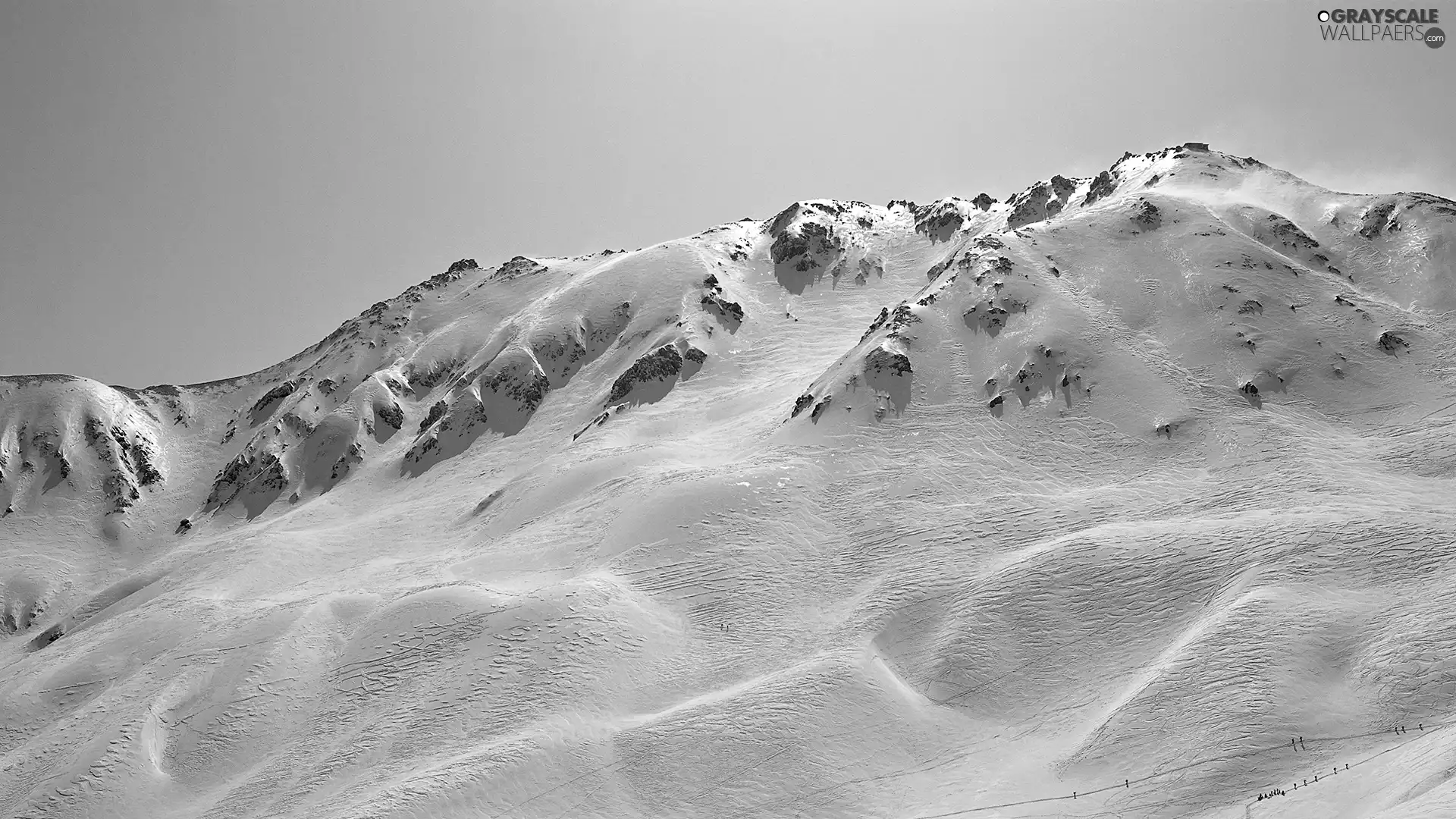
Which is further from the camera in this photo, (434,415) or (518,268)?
(518,268)

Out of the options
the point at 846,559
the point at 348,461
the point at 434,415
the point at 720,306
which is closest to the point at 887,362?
the point at 846,559

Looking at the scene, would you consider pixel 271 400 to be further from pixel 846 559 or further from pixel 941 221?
pixel 846 559

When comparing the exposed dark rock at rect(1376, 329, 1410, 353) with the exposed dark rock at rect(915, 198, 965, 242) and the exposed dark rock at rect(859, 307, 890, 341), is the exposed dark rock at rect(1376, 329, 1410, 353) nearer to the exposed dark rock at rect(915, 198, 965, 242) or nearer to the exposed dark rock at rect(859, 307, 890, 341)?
the exposed dark rock at rect(859, 307, 890, 341)

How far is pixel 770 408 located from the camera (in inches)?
3713

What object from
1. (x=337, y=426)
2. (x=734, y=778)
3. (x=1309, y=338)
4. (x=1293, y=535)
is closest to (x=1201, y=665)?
(x=1293, y=535)

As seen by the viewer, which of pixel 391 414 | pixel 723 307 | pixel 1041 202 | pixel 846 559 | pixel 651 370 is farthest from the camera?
pixel 1041 202

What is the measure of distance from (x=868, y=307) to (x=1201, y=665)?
89.4 m

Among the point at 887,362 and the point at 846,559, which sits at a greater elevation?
the point at 887,362

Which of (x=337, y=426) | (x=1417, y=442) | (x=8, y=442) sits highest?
(x=8, y=442)

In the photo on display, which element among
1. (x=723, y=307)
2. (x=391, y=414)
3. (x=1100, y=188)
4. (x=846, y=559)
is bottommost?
(x=846, y=559)

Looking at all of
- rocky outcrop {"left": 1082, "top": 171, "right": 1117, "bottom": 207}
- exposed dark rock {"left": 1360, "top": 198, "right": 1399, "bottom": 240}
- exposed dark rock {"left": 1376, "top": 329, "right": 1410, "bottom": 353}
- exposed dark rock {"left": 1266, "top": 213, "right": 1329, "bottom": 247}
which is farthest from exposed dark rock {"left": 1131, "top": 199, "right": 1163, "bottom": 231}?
exposed dark rock {"left": 1376, "top": 329, "right": 1410, "bottom": 353}

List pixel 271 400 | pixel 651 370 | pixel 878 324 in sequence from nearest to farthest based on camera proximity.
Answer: pixel 878 324 < pixel 651 370 < pixel 271 400

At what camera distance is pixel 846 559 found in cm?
6325

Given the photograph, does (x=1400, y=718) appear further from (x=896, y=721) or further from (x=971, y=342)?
(x=971, y=342)
